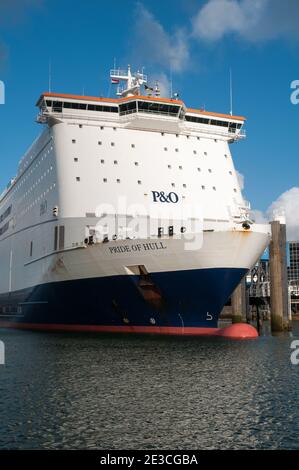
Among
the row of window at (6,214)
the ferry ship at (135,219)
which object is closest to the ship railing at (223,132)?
the ferry ship at (135,219)

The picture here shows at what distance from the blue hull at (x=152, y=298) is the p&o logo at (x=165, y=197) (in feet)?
18.3

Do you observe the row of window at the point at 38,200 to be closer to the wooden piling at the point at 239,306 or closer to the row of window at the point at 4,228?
the row of window at the point at 4,228

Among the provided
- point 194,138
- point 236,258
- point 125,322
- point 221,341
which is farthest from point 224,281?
point 194,138

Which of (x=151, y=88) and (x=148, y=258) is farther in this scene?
(x=151, y=88)

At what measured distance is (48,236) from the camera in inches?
1135

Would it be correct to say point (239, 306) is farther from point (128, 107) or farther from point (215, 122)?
point (128, 107)

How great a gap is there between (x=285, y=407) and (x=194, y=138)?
21009mm

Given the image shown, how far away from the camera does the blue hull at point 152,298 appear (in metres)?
22.7

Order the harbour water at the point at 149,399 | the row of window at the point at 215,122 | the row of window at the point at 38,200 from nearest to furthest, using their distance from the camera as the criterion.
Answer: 1. the harbour water at the point at 149,399
2. the row of window at the point at 38,200
3. the row of window at the point at 215,122

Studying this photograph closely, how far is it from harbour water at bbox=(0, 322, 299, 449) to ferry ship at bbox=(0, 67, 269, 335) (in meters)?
3.54

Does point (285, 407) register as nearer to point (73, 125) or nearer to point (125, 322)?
point (125, 322)

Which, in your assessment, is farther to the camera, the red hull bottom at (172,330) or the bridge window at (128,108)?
the bridge window at (128,108)
